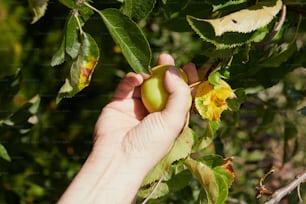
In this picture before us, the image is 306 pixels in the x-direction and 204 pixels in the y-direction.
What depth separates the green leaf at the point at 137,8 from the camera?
0.88 meters

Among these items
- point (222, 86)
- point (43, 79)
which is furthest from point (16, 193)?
point (222, 86)

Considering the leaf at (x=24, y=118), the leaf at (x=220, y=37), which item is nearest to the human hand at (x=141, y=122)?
the leaf at (x=220, y=37)

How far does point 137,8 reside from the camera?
2.93 feet

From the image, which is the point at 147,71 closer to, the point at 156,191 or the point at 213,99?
the point at 213,99

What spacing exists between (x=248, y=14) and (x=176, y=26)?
20 centimetres

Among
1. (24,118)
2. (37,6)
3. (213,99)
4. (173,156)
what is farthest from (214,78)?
(24,118)

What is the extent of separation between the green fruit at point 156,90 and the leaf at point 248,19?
0.16 meters

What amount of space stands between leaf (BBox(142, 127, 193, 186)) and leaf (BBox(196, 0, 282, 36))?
7.7 inches

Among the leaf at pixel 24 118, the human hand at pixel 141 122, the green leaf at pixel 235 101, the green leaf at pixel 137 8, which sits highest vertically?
the green leaf at pixel 137 8

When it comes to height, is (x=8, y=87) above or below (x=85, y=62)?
below

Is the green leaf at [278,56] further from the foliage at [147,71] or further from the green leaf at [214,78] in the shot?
the green leaf at [214,78]

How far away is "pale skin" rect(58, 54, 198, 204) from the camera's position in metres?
0.94

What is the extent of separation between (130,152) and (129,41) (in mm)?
186

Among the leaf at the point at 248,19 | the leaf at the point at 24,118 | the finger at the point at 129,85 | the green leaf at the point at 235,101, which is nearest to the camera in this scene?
the leaf at the point at 248,19
